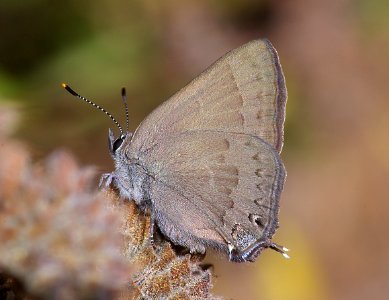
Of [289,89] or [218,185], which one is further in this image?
[289,89]

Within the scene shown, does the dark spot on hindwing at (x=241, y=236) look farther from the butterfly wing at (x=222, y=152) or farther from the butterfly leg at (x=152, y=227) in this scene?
the butterfly leg at (x=152, y=227)

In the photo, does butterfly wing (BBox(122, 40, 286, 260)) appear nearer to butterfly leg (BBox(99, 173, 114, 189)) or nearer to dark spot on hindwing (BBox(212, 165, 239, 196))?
dark spot on hindwing (BBox(212, 165, 239, 196))

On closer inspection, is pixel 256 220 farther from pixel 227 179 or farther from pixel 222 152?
pixel 222 152

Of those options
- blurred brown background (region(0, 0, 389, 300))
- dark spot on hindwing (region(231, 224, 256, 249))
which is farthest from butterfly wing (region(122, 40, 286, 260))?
blurred brown background (region(0, 0, 389, 300))

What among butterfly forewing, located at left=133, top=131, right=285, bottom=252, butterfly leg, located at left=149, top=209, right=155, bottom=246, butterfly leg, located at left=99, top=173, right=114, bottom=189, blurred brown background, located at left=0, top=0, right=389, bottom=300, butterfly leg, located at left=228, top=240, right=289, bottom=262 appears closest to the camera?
butterfly leg, located at left=149, top=209, right=155, bottom=246

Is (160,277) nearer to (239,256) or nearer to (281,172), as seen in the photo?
(239,256)

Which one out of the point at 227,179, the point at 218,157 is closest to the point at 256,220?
the point at 227,179

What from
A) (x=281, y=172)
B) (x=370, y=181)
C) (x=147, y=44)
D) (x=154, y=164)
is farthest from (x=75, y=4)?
(x=370, y=181)
